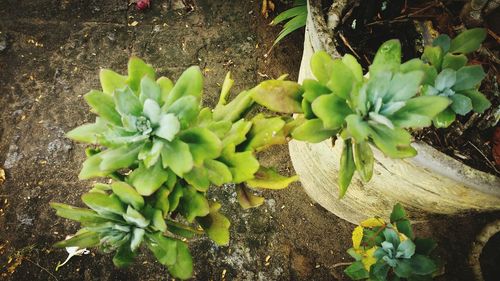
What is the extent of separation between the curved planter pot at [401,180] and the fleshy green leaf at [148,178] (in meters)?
0.73

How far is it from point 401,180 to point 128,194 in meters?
0.93

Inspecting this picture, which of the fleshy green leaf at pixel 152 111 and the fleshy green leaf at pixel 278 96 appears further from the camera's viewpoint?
the fleshy green leaf at pixel 278 96

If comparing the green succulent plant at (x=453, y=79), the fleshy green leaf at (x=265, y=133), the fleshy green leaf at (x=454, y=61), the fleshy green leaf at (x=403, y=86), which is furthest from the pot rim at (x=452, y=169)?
the fleshy green leaf at (x=265, y=133)

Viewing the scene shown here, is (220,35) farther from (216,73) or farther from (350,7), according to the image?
(350,7)

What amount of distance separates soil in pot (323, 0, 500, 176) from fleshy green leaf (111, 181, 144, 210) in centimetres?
98

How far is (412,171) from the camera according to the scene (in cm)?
126

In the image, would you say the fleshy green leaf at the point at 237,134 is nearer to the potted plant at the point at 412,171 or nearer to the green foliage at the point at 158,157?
the green foliage at the point at 158,157

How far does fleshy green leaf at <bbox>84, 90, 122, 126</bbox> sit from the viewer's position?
2.92ft

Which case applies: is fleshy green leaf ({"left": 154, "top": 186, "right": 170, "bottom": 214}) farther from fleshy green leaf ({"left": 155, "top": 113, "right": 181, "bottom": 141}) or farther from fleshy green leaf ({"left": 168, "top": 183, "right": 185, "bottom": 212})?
fleshy green leaf ({"left": 155, "top": 113, "right": 181, "bottom": 141})

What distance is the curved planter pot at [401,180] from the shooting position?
3.88ft

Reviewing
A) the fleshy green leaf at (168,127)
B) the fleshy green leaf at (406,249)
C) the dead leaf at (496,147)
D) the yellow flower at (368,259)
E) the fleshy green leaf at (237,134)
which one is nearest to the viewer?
the fleshy green leaf at (168,127)

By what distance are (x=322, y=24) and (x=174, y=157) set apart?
0.81 meters

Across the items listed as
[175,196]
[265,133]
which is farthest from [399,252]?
[175,196]

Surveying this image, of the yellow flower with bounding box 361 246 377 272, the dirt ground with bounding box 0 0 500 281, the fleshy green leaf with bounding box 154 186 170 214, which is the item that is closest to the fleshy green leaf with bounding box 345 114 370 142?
the fleshy green leaf with bounding box 154 186 170 214
